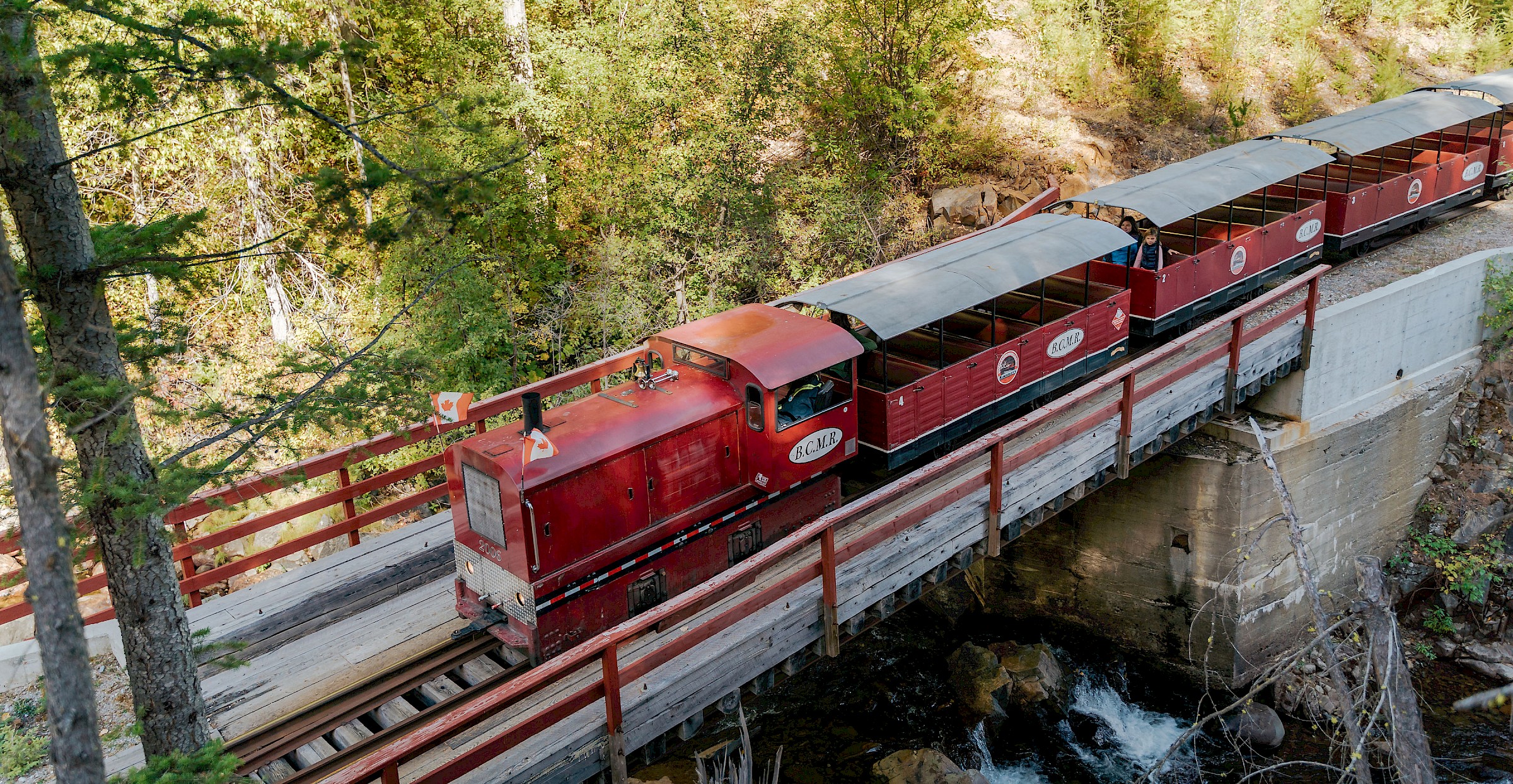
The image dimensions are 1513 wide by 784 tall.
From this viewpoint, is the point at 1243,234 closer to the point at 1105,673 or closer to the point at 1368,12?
the point at 1105,673

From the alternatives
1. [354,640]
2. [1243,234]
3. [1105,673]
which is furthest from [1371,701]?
[354,640]

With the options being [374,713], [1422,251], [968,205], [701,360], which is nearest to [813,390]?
[701,360]

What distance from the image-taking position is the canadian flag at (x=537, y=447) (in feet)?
28.0

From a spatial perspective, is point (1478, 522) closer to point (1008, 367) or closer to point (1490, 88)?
point (1008, 367)

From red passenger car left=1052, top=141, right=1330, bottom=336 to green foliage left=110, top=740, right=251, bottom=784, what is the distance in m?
12.6

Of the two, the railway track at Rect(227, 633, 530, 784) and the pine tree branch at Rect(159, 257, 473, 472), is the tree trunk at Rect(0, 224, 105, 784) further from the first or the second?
the railway track at Rect(227, 633, 530, 784)

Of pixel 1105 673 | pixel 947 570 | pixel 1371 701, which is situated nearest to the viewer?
pixel 947 570

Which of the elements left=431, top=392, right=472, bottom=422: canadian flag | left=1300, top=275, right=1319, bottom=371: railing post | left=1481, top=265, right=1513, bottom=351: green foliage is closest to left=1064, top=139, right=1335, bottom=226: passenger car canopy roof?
left=1300, top=275, right=1319, bottom=371: railing post

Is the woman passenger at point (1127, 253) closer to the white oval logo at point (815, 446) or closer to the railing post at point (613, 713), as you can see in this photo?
the white oval logo at point (815, 446)

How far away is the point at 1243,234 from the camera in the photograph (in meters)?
16.4

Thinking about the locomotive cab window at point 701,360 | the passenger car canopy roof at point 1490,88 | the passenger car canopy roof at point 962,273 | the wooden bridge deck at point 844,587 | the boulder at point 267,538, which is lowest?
the boulder at point 267,538

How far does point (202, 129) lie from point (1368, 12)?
3174 cm

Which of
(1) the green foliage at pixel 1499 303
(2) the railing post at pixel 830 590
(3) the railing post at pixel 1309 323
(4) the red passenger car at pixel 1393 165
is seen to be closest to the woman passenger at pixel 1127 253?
(3) the railing post at pixel 1309 323

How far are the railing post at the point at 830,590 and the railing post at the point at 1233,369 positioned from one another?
23.9ft
